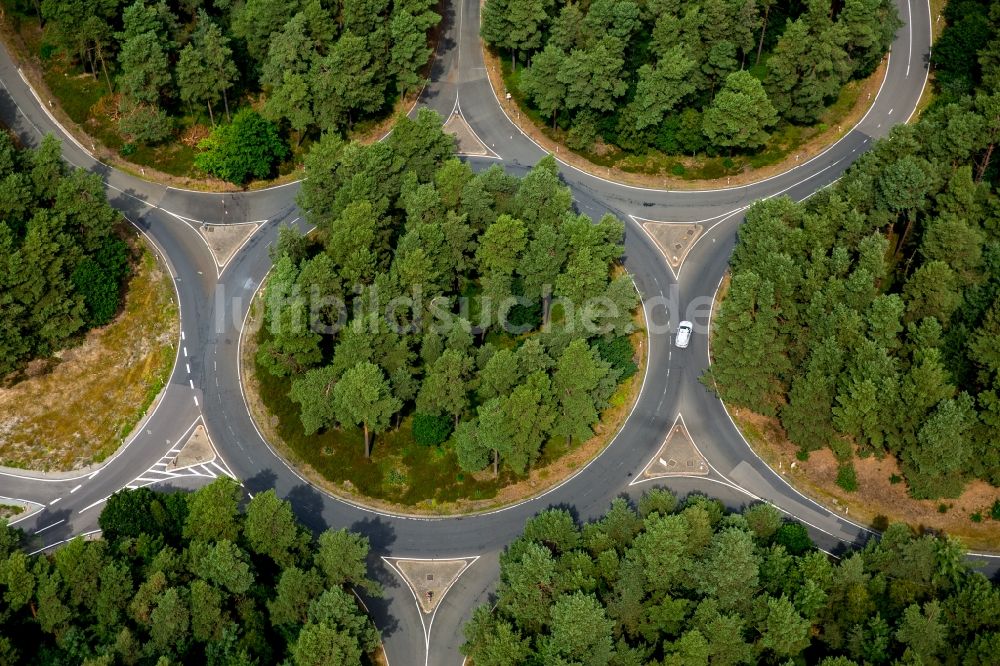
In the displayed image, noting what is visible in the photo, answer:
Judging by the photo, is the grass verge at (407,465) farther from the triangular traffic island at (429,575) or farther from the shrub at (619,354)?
the triangular traffic island at (429,575)

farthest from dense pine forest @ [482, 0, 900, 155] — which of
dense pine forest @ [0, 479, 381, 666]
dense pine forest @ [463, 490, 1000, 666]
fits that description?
dense pine forest @ [0, 479, 381, 666]

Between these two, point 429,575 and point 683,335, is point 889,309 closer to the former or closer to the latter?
point 683,335

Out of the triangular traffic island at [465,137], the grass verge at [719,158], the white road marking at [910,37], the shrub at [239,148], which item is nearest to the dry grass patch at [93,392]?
the shrub at [239,148]

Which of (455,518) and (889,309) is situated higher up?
(889,309)

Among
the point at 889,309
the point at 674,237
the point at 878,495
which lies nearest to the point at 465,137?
the point at 674,237

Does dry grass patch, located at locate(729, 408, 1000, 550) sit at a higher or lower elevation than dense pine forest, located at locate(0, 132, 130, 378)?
lower

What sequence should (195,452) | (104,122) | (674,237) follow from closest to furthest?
1. (195,452)
2. (674,237)
3. (104,122)

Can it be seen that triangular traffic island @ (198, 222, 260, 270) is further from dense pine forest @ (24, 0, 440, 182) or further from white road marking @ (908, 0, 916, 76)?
white road marking @ (908, 0, 916, 76)
